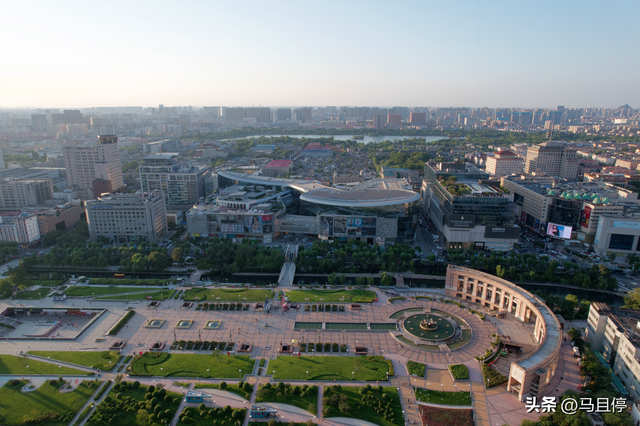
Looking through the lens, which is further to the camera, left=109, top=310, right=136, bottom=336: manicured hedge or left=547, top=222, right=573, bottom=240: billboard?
left=547, top=222, right=573, bottom=240: billboard

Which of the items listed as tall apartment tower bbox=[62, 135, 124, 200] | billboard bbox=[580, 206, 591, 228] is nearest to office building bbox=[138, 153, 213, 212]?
A: tall apartment tower bbox=[62, 135, 124, 200]

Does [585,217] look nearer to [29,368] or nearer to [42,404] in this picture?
[42,404]

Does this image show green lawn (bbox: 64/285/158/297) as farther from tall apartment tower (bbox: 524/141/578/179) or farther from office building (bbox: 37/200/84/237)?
tall apartment tower (bbox: 524/141/578/179)

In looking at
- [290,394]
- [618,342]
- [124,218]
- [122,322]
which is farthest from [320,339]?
[124,218]

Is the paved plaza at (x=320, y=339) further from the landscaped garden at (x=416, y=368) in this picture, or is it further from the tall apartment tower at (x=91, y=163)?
the tall apartment tower at (x=91, y=163)

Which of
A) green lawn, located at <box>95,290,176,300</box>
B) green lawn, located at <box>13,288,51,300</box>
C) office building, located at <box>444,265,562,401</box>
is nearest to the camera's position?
office building, located at <box>444,265,562,401</box>

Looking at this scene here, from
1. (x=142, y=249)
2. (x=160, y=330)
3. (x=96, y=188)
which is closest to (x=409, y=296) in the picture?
(x=160, y=330)

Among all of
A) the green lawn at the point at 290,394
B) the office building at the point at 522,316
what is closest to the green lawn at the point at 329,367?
the green lawn at the point at 290,394
